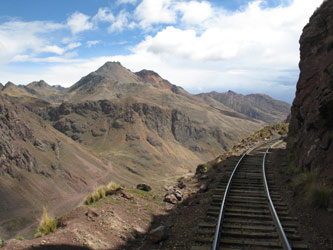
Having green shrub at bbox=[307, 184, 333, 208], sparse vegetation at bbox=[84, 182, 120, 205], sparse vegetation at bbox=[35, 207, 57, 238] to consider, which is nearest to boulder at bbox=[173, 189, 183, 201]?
sparse vegetation at bbox=[84, 182, 120, 205]

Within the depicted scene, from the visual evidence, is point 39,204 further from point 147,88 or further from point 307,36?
point 147,88

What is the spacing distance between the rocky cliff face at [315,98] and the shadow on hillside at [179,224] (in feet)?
14.4

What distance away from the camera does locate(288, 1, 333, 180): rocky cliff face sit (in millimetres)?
10445

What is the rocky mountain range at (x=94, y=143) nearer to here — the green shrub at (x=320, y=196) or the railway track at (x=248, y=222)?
the railway track at (x=248, y=222)

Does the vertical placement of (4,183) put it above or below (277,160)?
below

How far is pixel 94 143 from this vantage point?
109875 mm

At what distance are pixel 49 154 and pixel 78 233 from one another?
55.9 m

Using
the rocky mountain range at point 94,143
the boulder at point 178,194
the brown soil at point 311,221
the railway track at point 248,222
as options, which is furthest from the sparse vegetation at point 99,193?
the rocky mountain range at point 94,143

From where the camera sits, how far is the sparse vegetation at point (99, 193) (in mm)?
9610

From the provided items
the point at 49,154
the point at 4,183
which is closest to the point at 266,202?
the point at 4,183

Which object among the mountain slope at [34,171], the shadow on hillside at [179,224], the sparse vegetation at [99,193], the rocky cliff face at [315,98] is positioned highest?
the rocky cliff face at [315,98]

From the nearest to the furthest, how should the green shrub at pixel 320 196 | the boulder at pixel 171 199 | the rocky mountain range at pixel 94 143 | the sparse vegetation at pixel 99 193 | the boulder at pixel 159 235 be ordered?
1. the boulder at pixel 159 235
2. the green shrub at pixel 320 196
3. the sparse vegetation at pixel 99 193
4. the boulder at pixel 171 199
5. the rocky mountain range at pixel 94 143

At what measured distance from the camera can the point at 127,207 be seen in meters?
9.44

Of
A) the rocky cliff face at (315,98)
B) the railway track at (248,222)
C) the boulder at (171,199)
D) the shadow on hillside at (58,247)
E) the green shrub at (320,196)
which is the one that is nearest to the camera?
the shadow on hillside at (58,247)
